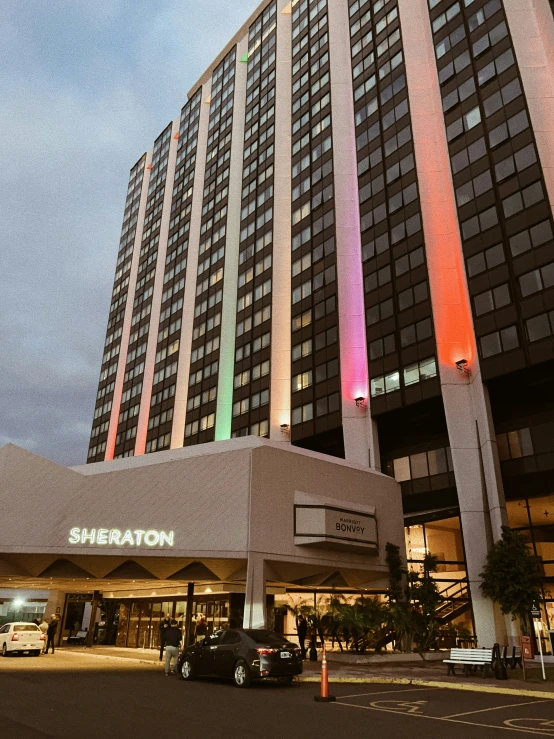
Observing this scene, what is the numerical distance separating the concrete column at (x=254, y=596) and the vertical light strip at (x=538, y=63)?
28.2 metres

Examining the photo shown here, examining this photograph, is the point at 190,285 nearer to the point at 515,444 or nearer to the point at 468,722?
the point at 515,444

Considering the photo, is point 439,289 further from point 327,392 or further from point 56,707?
point 56,707

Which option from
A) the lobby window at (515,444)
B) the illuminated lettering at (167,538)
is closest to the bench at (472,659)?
the illuminated lettering at (167,538)

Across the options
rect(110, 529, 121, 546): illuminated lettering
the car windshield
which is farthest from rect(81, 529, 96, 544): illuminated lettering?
the car windshield

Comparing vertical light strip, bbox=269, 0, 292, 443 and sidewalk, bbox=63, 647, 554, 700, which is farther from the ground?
vertical light strip, bbox=269, 0, 292, 443

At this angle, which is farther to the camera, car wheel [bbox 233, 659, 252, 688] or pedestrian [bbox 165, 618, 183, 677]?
pedestrian [bbox 165, 618, 183, 677]

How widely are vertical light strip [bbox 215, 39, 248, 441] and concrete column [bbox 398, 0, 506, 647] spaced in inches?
966

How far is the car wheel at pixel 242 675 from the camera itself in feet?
53.6

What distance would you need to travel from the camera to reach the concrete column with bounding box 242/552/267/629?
24656mm

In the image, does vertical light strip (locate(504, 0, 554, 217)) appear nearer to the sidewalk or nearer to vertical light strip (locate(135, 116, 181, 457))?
the sidewalk

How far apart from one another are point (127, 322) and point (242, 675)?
70.8m

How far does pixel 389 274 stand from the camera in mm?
44344

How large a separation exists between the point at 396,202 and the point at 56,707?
42471 millimetres

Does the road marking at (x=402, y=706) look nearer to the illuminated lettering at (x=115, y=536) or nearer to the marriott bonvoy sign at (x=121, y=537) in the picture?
the marriott bonvoy sign at (x=121, y=537)
